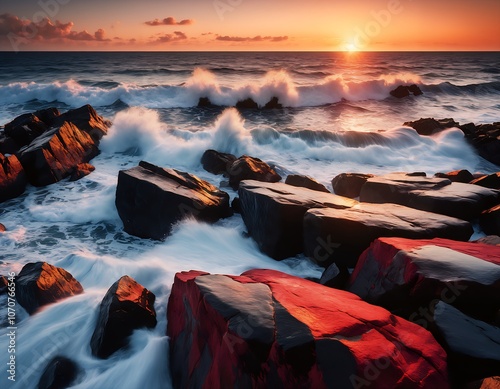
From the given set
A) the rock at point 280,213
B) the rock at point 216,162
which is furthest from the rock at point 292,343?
the rock at point 216,162

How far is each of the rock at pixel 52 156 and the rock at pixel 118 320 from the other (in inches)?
242

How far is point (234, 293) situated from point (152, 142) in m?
10.1

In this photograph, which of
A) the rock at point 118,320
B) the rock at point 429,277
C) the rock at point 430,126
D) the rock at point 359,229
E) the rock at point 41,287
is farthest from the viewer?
the rock at point 430,126

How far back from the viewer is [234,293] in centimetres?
274

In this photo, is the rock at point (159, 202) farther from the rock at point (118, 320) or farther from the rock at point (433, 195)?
the rock at point (433, 195)

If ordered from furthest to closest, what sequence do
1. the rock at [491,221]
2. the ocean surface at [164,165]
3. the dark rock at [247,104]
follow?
the dark rock at [247,104], the rock at [491,221], the ocean surface at [164,165]

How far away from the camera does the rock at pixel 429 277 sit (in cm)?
282

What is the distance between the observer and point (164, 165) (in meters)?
10.7

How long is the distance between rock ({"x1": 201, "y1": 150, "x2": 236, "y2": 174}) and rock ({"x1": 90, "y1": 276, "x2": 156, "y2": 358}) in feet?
20.1

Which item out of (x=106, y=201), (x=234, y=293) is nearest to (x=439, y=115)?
(x=106, y=201)

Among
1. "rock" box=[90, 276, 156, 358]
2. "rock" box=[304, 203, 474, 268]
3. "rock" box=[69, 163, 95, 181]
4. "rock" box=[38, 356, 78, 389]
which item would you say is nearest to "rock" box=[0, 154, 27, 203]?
"rock" box=[69, 163, 95, 181]

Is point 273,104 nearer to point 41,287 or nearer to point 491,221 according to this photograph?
point 491,221

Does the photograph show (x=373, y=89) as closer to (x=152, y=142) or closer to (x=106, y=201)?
(x=152, y=142)

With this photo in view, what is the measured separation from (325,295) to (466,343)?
1150mm
